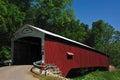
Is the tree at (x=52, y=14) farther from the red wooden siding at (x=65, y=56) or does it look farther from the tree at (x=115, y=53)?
the tree at (x=115, y=53)

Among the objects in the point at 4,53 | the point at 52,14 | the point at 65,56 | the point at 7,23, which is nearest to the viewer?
the point at 65,56

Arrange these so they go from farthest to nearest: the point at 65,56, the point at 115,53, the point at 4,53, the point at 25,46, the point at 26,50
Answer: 1. the point at 115,53
2. the point at 4,53
3. the point at 26,50
4. the point at 25,46
5. the point at 65,56

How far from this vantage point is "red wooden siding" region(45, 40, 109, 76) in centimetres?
2666

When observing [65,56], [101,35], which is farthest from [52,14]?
[101,35]

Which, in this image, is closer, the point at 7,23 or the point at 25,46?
the point at 25,46

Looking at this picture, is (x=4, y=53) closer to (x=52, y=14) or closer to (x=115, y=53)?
(x=52, y=14)

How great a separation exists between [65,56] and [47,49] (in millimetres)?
3713

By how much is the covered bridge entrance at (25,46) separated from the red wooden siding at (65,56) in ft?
5.23

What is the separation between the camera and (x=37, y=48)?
107 ft

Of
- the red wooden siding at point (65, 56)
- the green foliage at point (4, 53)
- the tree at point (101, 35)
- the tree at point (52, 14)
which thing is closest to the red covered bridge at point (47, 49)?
the red wooden siding at point (65, 56)

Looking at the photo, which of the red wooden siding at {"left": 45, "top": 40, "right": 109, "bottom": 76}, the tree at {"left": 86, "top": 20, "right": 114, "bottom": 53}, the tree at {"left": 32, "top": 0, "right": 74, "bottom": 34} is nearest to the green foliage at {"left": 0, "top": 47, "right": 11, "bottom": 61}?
the red wooden siding at {"left": 45, "top": 40, "right": 109, "bottom": 76}

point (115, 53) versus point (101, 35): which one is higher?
point (101, 35)

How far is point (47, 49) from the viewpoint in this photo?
26.3 m

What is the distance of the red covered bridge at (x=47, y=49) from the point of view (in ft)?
86.2
